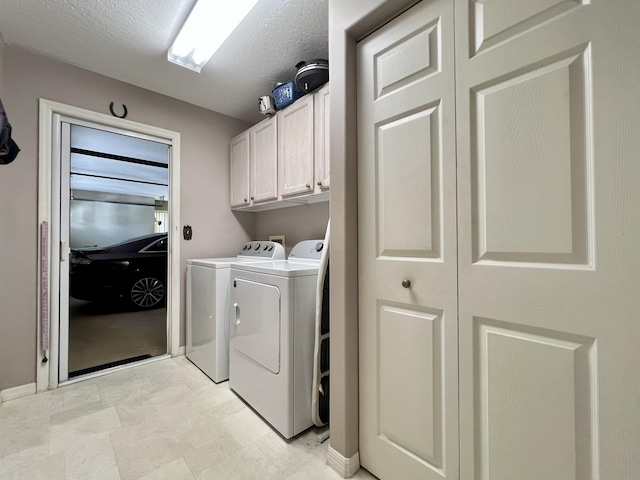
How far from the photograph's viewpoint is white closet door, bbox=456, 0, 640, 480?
68 cm

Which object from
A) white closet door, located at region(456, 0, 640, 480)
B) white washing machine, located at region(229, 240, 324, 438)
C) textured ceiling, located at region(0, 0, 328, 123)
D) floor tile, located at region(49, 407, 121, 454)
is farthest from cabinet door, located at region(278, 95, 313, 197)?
floor tile, located at region(49, 407, 121, 454)

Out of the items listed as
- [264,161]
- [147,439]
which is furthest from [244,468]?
[264,161]

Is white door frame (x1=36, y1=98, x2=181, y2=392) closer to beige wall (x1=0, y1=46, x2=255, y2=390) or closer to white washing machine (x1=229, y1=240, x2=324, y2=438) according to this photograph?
beige wall (x1=0, y1=46, x2=255, y2=390)

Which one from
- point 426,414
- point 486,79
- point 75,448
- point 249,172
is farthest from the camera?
point 249,172

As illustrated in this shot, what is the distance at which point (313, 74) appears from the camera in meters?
1.86

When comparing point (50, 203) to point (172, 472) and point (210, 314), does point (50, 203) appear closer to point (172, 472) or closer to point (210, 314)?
point (210, 314)

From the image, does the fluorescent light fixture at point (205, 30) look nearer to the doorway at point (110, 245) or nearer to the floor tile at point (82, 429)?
the doorway at point (110, 245)

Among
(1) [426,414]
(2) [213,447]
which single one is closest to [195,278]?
(2) [213,447]

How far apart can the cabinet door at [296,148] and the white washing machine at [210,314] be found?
639mm

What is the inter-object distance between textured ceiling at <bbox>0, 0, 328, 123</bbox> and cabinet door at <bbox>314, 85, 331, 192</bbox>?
1.26 feet

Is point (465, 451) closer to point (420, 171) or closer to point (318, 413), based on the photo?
point (318, 413)

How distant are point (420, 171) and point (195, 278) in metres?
2.08

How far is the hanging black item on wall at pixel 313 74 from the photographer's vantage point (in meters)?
1.85

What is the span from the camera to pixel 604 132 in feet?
2.31
